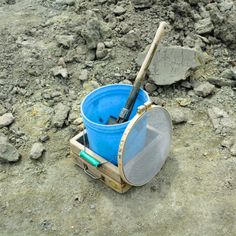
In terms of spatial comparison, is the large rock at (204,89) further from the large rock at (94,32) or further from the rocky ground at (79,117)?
the large rock at (94,32)

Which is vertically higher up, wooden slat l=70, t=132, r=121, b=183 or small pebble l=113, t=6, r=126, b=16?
small pebble l=113, t=6, r=126, b=16

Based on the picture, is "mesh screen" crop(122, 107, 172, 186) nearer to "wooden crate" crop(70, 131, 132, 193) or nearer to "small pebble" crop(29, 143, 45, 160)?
"wooden crate" crop(70, 131, 132, 193)

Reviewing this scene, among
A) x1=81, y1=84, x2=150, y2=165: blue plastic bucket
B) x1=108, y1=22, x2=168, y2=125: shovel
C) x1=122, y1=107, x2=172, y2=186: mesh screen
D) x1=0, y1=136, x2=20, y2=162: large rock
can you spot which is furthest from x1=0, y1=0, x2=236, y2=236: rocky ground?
x1=108, y1=22, x2=168, y2=125: shovel

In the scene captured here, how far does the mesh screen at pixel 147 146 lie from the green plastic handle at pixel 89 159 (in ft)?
0.85

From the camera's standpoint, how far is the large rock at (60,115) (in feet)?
10.0

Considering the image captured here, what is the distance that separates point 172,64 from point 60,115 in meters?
1.02

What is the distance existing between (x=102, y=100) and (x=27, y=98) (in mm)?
879

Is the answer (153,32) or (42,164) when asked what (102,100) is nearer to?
(42,164)

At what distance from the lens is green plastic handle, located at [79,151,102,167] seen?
254 centimetres

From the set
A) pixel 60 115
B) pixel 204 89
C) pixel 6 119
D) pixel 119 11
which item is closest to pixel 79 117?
pixel 60 115

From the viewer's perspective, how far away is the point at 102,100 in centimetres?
269

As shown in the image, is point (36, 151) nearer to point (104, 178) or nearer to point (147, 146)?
point (104, 178)

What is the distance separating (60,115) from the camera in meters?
3.09

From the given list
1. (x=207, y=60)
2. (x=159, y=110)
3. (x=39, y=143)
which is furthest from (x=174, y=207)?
(x=207, y=60)
